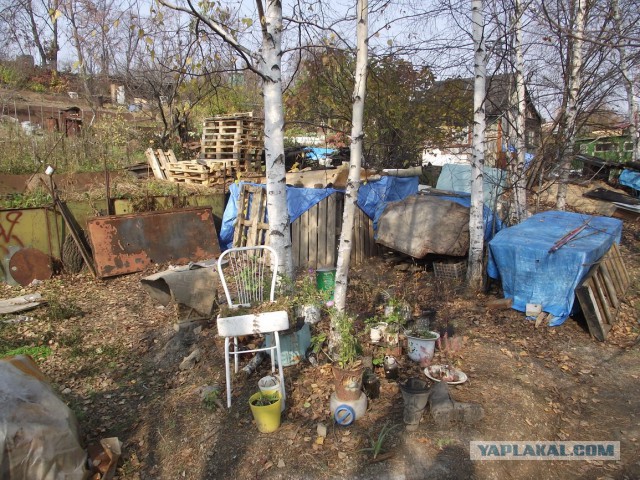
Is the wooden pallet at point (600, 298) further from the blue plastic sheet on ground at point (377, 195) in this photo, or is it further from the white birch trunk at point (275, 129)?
the blue plastic sheet on ground at point (377, 195)

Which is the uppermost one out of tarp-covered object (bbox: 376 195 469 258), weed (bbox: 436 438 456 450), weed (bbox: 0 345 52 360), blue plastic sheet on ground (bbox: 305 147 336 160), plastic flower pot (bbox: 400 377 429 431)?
blue plastic sheet on ground (bbox: 305 147 336 160)

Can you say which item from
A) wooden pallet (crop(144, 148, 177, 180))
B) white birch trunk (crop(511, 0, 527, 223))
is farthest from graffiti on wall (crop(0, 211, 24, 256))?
white birch trunk (crop(511, 0, 527, 223))

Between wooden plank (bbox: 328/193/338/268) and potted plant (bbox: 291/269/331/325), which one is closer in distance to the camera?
potted plant (bbox: 291/269/331/325)

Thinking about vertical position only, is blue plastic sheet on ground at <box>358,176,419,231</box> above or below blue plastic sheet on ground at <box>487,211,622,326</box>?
above

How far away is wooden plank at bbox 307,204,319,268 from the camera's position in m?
7.76

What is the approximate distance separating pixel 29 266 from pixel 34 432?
5.50 meters

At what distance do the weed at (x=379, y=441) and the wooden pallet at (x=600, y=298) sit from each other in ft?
9.67

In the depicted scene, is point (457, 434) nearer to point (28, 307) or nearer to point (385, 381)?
point (385, 381)

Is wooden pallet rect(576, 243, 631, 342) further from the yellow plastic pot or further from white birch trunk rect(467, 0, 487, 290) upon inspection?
the yellow plastic pot

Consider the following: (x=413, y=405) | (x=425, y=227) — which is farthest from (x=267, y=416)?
(x=425, y=227)

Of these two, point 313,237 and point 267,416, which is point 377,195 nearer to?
point 313,237

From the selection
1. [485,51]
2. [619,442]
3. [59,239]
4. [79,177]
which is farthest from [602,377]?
[79,177]

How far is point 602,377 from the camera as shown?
14.1ft

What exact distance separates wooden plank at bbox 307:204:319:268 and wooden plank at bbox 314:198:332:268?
0.05 metres
